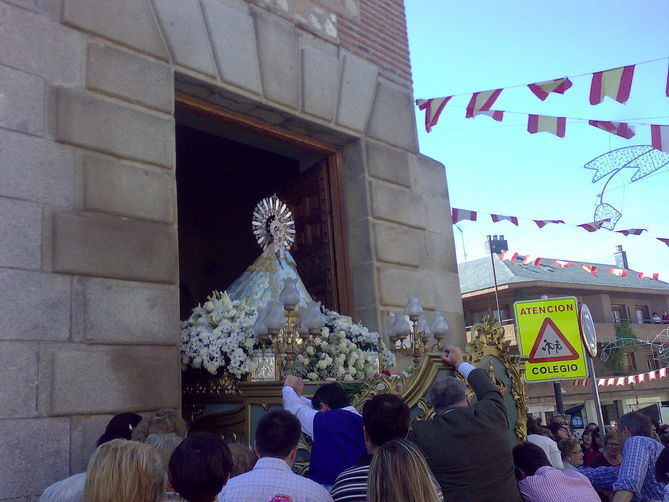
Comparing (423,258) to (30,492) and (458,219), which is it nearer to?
(458,219)

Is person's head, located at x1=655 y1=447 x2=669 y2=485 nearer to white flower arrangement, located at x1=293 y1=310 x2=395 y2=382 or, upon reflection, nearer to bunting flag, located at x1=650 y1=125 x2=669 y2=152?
white flower arrangement, located at x1=293 y1=310 x2=395 y2=382

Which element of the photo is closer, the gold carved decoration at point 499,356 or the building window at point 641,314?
the gold carved decoration at point 499,356

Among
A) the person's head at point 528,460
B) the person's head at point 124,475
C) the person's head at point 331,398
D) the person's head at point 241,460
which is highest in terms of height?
the person's head at point 331,398

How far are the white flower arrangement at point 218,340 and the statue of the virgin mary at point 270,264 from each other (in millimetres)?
609

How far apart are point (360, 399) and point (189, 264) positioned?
699 centimetres

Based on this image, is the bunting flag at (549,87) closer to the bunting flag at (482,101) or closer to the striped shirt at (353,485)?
the bunting flag at (482,101)

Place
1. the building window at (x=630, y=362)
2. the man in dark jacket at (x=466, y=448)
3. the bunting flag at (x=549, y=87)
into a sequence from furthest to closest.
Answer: the building window at (x=630, y=362) → the bunting flag at (x=549, y=87) → the man in dark jacket at (x=466, y=448)

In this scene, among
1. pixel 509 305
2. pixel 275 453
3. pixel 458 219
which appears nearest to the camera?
pixel 275 453

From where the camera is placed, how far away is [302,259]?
26.7ft

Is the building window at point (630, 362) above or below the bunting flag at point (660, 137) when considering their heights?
below

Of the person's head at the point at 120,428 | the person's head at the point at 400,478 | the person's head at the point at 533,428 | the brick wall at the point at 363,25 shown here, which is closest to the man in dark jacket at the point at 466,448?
the person's head at the point at 400,478

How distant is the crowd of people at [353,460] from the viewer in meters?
2.72

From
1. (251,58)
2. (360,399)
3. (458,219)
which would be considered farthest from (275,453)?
(458,219)

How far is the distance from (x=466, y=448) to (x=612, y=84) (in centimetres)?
594
